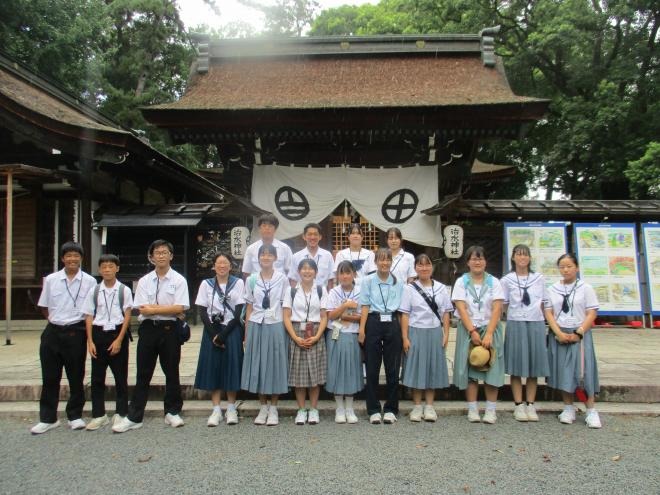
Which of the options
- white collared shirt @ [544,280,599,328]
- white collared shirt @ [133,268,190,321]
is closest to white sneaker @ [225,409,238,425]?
white collared shirt @ [133,268,190,321]

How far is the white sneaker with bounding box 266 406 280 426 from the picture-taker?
13.6 feet

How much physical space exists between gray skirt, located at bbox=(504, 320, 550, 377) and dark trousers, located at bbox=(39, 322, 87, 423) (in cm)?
401

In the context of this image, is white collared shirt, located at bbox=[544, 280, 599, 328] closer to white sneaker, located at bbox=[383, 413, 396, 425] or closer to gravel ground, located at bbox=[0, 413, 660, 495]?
gravel ground, located at bbox=[0, 413, 660, 495]

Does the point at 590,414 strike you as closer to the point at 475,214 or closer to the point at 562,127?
the point at 475,214

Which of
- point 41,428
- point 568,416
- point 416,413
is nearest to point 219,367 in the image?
point 41,428

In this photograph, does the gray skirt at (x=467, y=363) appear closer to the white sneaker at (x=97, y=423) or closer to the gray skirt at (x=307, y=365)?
the gray skirt at (x=307, y=365)

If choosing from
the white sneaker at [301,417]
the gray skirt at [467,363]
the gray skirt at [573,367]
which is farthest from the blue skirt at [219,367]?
the gray skirt at [573,367]

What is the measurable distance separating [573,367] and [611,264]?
219 inches

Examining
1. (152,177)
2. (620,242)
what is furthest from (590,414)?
(152,177)

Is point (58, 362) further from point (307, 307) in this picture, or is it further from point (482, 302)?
point (482, 302)

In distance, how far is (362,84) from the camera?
913cm

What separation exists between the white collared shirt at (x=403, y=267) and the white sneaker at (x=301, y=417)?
162 centimetres

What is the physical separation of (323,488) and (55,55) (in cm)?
1686

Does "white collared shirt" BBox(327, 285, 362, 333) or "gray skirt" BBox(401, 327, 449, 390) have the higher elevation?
"white collared shirt" BBox(327, 285, 362, 333)
